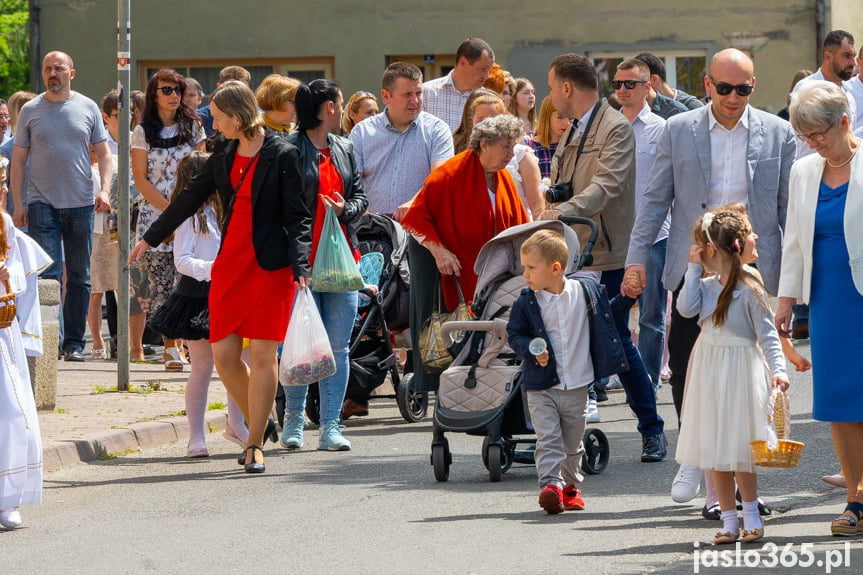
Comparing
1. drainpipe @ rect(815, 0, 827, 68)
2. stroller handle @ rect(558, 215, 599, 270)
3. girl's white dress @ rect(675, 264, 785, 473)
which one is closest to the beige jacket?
stroller handle @ rect(558, 215, 599, 270)

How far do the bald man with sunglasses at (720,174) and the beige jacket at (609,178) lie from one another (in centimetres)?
104

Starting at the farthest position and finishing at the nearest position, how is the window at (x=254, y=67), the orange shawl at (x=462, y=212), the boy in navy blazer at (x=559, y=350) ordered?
1. the window at (x=254, y=67)
2. the orange shawl at (x=462, y=212)
3. the boy in navy blazer at (x=559, y=350)

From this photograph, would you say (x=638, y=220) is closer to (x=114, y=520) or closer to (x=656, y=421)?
(x=656, y=421)

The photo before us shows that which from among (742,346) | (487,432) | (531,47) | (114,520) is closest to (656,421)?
(487,432)

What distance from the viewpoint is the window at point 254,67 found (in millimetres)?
27000

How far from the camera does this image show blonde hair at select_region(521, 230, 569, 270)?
24.7ft

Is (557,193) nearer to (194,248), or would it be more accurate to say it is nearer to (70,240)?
(194,248)

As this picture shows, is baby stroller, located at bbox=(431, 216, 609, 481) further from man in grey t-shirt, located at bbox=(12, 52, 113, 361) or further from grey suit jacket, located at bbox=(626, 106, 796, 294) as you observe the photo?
man in grey t-shirt, located at bbox=(12, 52, 113, 361)

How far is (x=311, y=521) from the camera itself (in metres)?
7.30

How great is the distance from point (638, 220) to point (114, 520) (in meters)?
3.09

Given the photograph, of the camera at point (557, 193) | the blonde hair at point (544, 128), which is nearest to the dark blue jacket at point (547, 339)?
the camera at point (557, 193)

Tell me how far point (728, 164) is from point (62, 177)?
25.4 ft

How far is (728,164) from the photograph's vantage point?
786 centimetres

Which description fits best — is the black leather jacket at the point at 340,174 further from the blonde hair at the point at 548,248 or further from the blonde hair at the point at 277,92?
the blonde hair at the point at 548,248
